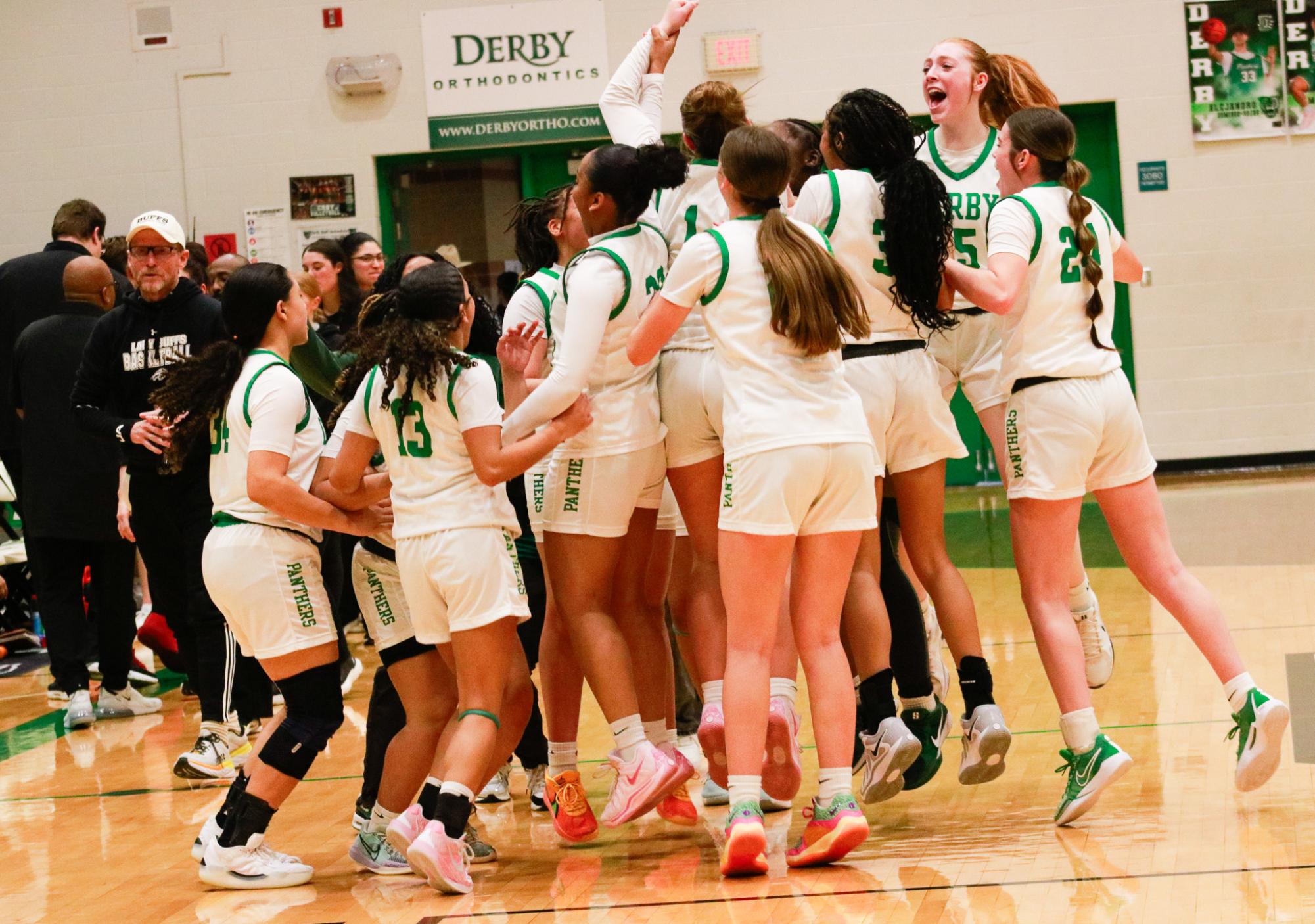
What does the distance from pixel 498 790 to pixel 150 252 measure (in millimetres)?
2276

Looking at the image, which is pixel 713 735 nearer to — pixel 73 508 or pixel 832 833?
pixel 832 833

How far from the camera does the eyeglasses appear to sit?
5.18 meters

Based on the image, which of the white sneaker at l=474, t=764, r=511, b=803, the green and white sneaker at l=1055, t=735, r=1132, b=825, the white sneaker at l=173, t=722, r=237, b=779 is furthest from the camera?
the white sneaker at l=173, t=722, r=237, b=779

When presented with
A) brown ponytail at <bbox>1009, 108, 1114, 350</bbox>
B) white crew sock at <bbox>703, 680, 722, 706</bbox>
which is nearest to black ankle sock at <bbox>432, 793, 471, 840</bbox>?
white crew sock at <bbox>703, 680, 722, 706</bbox>

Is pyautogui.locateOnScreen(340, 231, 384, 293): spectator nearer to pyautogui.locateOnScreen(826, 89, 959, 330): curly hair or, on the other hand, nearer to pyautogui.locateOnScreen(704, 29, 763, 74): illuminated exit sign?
pyautogui.locateOnScreen(826, 89, 959, 330): curly hair

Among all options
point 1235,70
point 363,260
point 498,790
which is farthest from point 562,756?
point 1235,70

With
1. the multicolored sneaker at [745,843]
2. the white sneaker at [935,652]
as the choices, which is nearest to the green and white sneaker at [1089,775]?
the white sneaker at [935,652]

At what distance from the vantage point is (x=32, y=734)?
19.6 ft

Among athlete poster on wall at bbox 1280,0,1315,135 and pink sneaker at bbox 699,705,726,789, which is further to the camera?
athlete poster on wall at bbox 1280,0,1315,135

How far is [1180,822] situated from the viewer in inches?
144

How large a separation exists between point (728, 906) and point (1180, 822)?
3.99ft

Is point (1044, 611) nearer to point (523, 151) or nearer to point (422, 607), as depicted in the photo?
point (422, 607)

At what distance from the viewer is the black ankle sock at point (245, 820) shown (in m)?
3.73

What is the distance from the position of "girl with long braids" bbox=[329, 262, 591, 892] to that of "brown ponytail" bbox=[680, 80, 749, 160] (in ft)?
2.88
